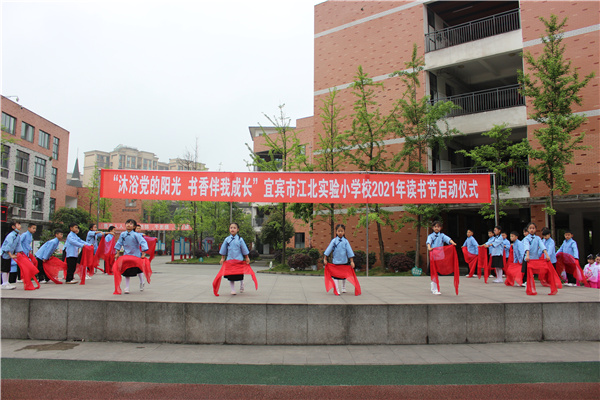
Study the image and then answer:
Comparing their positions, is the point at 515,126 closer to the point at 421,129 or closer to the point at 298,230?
the point at 421,129

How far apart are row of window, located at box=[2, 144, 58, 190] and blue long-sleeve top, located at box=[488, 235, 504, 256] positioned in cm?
3725

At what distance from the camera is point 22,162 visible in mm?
36562

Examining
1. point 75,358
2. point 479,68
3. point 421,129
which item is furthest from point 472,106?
point 75,358

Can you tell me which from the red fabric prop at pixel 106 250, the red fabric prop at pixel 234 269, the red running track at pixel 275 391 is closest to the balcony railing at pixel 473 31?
the red fabric prop at pixel 234 269

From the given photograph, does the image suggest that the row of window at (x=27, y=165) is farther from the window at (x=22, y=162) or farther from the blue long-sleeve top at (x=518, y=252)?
the blue long-sleeve top at (x=518, y=252)

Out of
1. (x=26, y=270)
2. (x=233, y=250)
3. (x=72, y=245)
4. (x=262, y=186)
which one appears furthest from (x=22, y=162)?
(x=233, y=250)

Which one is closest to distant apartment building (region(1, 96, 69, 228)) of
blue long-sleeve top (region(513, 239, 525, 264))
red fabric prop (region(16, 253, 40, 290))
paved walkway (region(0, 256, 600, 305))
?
red fabric prop (region(16, 253, 40, 290))

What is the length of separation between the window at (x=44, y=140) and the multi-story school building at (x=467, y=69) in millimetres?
30574

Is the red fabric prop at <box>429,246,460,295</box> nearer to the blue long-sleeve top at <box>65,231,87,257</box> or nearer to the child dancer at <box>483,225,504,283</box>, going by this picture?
the child dancer at <box>483,225,504,283</box>

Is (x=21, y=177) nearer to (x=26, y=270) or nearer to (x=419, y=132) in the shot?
(x=26, y=270)

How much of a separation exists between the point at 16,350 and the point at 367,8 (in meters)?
24.6

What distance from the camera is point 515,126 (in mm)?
19406

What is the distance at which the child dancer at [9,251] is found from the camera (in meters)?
9.63

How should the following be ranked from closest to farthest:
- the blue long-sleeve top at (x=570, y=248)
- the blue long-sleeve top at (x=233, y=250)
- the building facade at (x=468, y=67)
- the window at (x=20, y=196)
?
A: the blue long-sleeve top at (x=233, y=250)
the blue long-sleeve top at (x=570, y=248)
the building facade at (x=468, y=67)
the window at (x=20, y=196)
